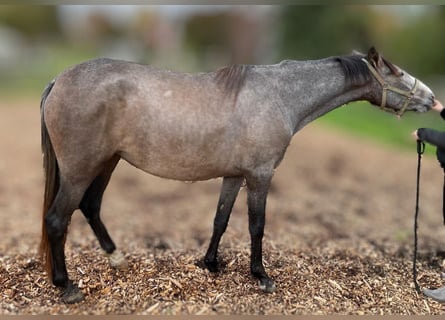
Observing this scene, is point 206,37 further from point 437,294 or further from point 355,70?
point 437,294

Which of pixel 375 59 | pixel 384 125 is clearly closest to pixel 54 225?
pixel 375 59

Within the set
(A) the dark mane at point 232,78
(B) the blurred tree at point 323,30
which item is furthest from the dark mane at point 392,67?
(B) the blurred tree at point 323,30

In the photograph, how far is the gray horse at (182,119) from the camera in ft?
12.7

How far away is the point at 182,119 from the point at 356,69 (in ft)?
5.63

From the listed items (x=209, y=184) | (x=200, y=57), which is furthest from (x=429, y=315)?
(x=200, y=57)

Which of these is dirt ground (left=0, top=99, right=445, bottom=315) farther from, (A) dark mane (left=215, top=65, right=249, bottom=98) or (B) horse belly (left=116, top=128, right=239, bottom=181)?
(A) dark mane (left=215, top=65, right=249, bottom=98)

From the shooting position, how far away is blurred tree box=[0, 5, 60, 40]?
46219mm

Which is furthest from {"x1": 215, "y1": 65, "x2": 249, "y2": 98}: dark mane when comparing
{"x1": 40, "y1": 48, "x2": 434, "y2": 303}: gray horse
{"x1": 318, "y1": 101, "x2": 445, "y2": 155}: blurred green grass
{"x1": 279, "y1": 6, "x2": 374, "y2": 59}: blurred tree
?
{"x1": 279, "y1": 6, "x2": 374, "y2": 59}: blurred tree

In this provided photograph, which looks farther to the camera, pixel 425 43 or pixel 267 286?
pixel 425 43

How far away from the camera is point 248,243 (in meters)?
6.04

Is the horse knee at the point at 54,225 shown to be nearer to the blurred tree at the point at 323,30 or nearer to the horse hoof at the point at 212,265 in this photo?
the horse hoof at the point at 212,265

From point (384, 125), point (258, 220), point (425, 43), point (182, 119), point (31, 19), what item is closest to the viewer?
point (182, 119)

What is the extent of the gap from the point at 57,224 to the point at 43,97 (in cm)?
113

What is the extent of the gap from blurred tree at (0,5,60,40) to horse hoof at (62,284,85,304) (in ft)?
151
